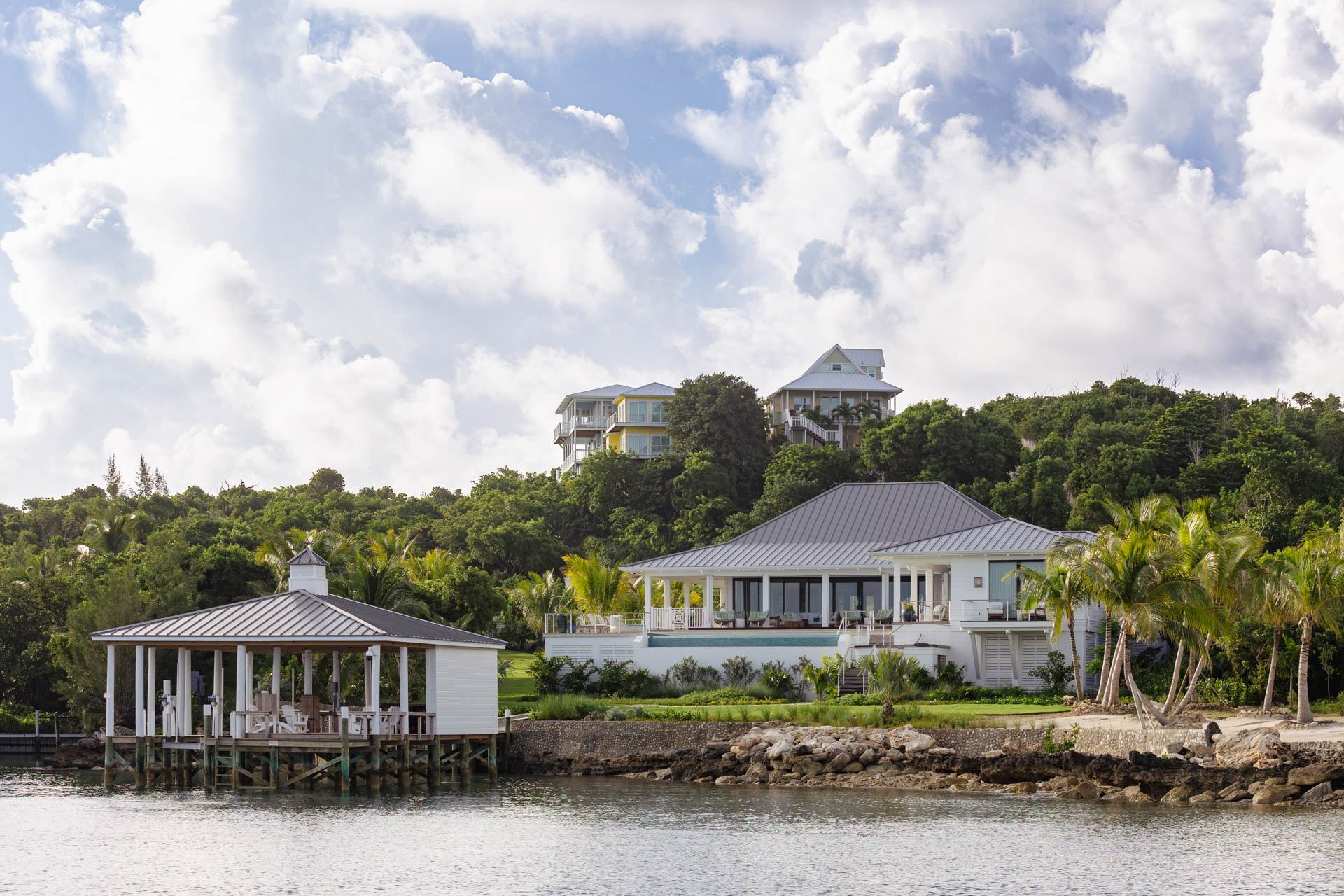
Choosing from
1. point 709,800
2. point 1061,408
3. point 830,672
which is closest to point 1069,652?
point 830,672

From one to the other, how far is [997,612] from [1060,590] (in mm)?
6501

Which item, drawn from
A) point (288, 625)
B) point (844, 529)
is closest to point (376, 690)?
point (288, 625)

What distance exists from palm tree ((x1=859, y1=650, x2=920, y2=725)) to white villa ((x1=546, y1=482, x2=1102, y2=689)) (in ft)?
3.87

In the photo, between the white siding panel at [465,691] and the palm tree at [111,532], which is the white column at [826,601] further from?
the palm tree at [111,532]

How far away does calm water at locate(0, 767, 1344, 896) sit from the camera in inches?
867

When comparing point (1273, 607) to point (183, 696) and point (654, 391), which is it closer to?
point (183, 696)

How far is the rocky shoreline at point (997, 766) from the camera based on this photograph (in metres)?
29.9

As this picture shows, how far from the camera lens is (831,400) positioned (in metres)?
98.1

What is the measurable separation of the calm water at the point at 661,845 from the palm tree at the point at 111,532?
1567 inches

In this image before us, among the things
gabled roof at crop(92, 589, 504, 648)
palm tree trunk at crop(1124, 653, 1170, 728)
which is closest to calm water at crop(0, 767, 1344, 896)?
gabled roof at crop(92, 589, 504, 648)

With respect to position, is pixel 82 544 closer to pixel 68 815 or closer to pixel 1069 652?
pixel 68 815

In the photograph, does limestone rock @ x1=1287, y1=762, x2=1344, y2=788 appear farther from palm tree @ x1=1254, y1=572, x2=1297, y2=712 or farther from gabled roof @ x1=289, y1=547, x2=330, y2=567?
gabled roof @ x1=289, y1=547, x2=330, y2=567

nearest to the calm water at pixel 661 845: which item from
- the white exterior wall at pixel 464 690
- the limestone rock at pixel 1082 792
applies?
the limestone rock at pixel 1082 792

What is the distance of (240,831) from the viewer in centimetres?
2731
